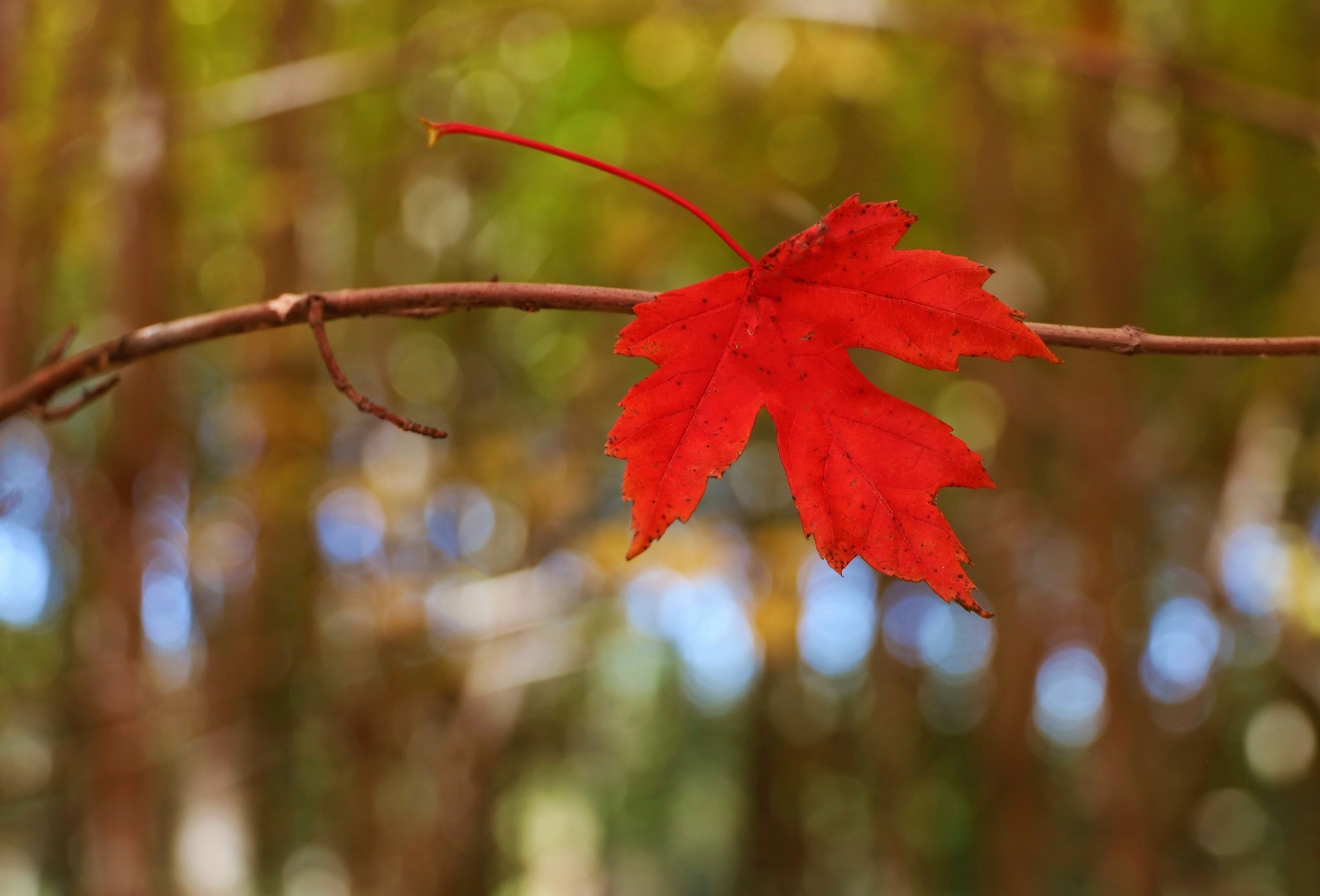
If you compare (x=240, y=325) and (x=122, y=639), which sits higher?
(x=240, y=325)

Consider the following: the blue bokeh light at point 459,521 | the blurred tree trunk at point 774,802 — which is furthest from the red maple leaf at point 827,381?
the blurred tree trunk at point 774,802

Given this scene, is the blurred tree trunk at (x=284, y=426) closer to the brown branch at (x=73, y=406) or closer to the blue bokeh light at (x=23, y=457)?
the blue bokeh light at (x=23, y=457)

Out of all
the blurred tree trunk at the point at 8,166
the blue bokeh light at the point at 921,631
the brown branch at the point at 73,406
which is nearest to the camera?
the brown branch at the point at 73,406

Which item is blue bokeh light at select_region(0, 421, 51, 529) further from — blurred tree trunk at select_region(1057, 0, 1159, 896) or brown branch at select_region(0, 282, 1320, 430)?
blurred tree trunk at select_region(1057, 0, 1159, 896)

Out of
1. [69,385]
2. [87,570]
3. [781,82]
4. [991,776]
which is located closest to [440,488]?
[781,82]

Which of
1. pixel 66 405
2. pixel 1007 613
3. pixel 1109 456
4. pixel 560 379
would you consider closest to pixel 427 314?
pixel 66 405

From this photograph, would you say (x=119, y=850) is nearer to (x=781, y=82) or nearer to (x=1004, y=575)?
(x=781, y=82)

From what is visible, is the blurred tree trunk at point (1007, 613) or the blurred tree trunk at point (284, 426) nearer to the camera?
the blurred tree trunk at point (284, 426)
